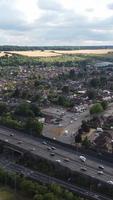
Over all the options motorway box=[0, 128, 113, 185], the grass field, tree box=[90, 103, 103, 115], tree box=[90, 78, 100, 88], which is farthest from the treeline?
tree box=[90, 78, 100, 88]

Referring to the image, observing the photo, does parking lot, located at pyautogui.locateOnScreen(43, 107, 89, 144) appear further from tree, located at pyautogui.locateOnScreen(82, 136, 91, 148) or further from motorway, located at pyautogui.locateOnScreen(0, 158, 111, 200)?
motorway, located at pyautogui.locateOnScreen(0, 158, 111, 200)

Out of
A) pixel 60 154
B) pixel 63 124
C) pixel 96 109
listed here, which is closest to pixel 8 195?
pixel 60 154

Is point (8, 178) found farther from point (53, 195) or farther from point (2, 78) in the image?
point (2, 78)

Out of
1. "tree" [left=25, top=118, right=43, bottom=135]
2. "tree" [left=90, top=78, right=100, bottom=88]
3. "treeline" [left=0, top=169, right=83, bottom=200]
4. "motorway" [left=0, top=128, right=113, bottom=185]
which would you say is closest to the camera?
"treeline" [left=0, top=169, right=83, bottom=200]

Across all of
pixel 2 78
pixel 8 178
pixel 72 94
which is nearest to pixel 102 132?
pixel 8 178

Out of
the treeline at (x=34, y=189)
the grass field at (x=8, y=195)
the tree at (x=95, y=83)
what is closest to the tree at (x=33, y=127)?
the treeline at (x=34, y=189)

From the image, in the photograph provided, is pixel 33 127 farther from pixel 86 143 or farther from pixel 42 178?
pixel 42 178
